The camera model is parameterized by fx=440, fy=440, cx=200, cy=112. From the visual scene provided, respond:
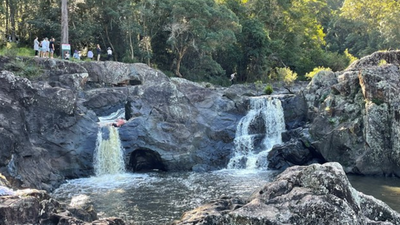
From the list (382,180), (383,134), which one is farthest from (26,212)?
(383,134)

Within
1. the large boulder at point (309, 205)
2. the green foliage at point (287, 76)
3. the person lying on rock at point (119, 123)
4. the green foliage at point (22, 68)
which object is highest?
the green foliage at point (287, 76)

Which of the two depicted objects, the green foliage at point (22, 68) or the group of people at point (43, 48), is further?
the group of people at point (43, 48)

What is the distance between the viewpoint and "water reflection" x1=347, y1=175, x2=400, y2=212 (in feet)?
57.5

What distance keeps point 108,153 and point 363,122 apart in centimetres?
1389

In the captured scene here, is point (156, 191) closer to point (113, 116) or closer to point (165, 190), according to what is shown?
point (165, 190)

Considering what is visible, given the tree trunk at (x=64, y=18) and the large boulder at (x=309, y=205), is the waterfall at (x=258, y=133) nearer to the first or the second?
the large boulder at (x=309, y=205)

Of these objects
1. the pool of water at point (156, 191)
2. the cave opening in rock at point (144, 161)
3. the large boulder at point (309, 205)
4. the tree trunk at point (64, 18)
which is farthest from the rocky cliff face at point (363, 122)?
the tree trunk at point (64, 18)

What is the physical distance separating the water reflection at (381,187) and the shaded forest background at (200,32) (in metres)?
19.1

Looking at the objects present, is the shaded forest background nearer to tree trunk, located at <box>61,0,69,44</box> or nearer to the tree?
the tree

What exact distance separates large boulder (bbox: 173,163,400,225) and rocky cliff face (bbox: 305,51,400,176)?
1369 cm

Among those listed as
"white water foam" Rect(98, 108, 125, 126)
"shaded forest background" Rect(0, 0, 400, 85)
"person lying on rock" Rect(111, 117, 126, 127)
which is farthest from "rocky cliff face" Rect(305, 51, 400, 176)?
"shaded forest background" Rect(0, 0, 400, 85)

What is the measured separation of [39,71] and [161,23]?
15264 mm

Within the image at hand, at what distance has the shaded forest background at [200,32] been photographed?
37.0m

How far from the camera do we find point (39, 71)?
27906 mm
